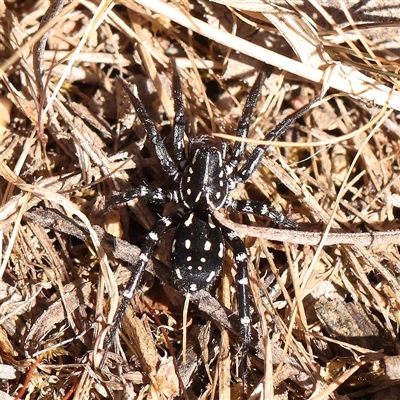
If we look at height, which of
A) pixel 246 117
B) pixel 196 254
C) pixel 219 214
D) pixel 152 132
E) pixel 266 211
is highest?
→ pixel 246 117

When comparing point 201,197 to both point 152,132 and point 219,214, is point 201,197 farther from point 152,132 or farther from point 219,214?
point 219,214

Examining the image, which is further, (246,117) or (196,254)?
(246,117)

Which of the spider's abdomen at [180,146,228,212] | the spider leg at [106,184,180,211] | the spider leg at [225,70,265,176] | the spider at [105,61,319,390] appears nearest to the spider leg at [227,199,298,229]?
the spider at [105,61,319,390]

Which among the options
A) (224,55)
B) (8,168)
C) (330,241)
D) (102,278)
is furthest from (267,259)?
(8,168)

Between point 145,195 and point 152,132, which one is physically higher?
point 152,132

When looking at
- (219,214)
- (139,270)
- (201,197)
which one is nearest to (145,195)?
(201,197)

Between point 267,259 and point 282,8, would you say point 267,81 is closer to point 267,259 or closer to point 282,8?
point 282,8
